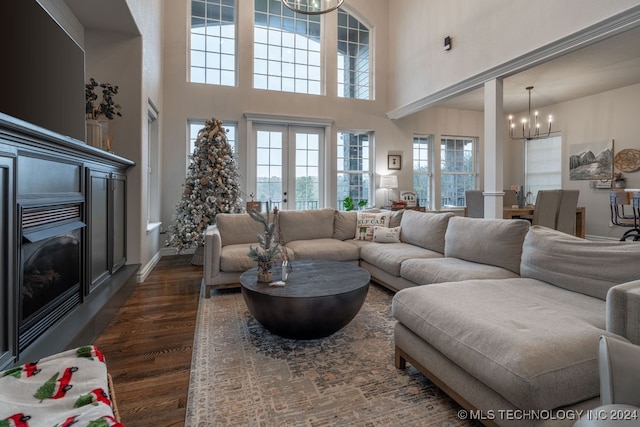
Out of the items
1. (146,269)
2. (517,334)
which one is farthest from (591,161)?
(146,269)

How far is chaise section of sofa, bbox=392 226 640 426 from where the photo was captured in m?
1.14

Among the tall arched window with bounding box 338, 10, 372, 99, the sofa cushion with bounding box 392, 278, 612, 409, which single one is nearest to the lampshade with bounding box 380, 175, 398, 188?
the tall arched window with bounding box 338, 10, 372, 99

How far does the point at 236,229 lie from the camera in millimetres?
3947

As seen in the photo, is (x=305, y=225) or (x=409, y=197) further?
(x=409, y=197)

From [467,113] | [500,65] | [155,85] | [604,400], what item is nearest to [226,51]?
[155,85]

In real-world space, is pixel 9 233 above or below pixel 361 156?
below

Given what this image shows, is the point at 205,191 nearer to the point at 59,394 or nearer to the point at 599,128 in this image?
the point at 59,394

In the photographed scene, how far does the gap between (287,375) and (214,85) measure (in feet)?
17.7

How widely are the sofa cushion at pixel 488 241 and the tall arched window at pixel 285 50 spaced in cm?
455

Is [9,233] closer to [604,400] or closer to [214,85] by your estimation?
[604,400]

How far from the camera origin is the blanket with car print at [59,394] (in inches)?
33.8

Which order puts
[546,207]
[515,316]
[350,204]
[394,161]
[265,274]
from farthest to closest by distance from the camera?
[394,161], [350,204], [546,207], [265,274], [515,316]

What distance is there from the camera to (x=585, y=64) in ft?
15.8

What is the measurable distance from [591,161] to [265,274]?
7192mm
